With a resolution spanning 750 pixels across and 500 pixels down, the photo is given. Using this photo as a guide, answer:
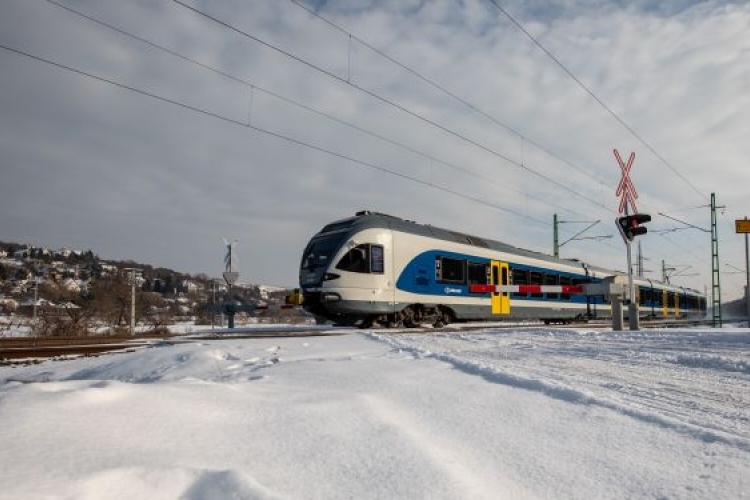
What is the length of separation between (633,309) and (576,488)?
1123 cm

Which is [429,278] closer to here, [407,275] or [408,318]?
[407,275]

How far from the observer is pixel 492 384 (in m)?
3.77

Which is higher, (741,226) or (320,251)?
(741,226)

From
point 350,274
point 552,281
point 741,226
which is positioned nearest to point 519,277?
point 552,281

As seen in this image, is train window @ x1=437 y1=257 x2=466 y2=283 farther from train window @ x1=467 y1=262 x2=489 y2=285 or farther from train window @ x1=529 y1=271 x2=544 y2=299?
train window @ x1=529 y1=271 x2=544 y2=299

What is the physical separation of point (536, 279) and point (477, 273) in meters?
4.45

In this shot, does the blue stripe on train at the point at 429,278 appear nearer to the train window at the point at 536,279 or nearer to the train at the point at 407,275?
the train at the point at 407,275

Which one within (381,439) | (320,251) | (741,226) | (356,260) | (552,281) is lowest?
(381,439)

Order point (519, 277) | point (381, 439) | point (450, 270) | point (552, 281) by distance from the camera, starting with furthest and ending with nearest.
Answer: point (552, 281) → point (519, 277) → point (450, 270) → point (381, 439)

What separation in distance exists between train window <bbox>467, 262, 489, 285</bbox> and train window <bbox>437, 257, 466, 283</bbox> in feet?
1.18

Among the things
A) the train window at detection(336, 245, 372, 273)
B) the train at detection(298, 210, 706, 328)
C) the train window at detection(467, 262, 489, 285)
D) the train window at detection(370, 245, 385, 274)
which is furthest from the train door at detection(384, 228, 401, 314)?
the train window at detection(467, 262, 489, 285)

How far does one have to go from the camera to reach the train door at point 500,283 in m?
17.6

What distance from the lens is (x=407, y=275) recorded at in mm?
14492

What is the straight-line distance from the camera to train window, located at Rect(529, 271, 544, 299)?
19.8 m
